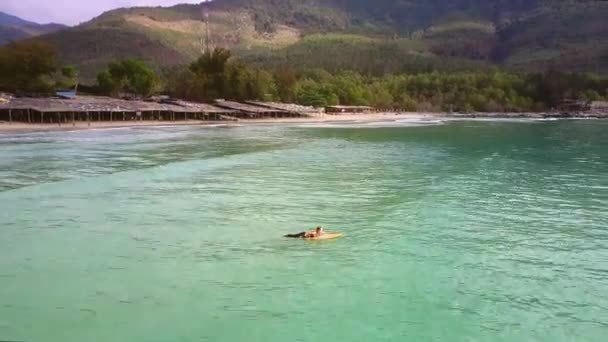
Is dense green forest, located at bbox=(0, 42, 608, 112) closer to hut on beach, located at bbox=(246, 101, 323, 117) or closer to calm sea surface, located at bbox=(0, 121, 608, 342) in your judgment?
hut on beach, located at bbox=(246, 101, 323, 117)

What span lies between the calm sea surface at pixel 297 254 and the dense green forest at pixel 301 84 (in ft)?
143

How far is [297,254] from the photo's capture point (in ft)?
46.6

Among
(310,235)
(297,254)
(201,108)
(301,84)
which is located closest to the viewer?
(297,254)

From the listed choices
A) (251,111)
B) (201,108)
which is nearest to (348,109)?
(251,111)

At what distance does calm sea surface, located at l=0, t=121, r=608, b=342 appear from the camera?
10297mm

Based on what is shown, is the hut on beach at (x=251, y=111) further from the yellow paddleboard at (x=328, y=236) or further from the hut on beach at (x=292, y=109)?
the yellow paddleboard at (x=328, y=236)

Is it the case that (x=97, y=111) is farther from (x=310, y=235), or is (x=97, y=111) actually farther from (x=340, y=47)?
(x=340, y=47)

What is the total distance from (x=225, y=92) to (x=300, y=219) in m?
68.0

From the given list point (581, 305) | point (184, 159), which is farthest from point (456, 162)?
point (581, 305)

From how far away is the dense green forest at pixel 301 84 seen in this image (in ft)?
226

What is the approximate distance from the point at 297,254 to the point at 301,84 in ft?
281

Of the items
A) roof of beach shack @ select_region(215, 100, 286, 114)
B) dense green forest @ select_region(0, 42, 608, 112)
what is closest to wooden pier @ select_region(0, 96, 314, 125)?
roof of beach shack @ select_region(215, 100, 286, 114)

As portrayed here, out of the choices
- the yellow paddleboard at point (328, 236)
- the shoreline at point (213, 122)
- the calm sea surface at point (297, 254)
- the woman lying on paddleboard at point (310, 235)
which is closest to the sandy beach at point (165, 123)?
the shoreline at point (213, 122)

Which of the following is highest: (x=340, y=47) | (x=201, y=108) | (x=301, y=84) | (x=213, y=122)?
(x=340, y=47)
